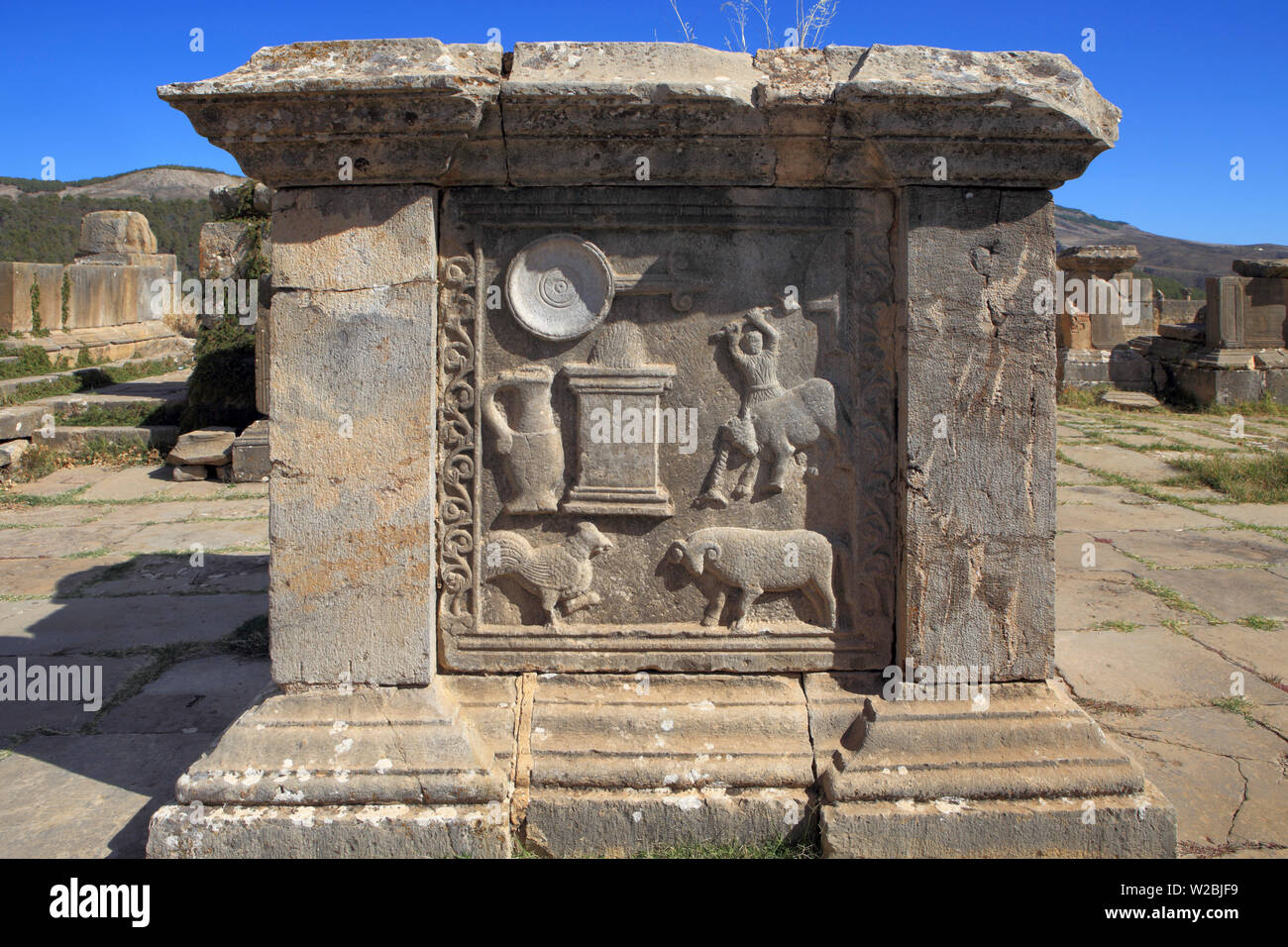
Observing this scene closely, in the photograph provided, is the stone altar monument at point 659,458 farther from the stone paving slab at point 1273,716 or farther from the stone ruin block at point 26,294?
the stone ruin block at point 26,294

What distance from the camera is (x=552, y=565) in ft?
8.81

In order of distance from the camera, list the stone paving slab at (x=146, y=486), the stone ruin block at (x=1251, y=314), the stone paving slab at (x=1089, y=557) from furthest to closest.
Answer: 1. the stone ruin block at (x=1251, y=314)
2. the stone paving slab at (x=146, y=486)
3. the stone paving slab at (x=1089, y=557)

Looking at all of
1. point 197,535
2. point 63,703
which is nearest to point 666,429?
point 63,703

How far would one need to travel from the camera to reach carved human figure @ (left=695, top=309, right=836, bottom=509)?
8.74 feet

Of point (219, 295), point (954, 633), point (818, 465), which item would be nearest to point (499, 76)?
point (818, 465)

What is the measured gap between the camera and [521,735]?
2.59 meters

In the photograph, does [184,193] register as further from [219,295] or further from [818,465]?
[818,465]

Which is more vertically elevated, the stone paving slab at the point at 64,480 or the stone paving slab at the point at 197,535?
the stone paving slab at the point at 64,480

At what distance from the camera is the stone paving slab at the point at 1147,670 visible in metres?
3.50

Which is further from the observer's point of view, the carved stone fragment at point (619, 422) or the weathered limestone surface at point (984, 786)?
the carved stone fragment at point (619, 422)

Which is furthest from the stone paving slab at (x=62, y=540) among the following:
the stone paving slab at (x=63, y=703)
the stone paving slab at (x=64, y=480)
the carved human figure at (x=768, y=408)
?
the carved human figure at (x=768, y=408)

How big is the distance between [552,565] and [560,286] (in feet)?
2.55

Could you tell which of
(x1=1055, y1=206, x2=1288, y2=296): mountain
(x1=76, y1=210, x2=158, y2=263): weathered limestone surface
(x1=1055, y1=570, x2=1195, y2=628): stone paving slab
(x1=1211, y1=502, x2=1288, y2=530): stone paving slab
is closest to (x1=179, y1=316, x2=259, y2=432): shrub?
(x1=1055, y1=570, x2=1195, y2=628): stone paving slab

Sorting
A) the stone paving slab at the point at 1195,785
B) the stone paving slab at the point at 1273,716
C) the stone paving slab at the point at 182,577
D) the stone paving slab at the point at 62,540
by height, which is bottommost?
the stone paving slab at the point at 1195,785
